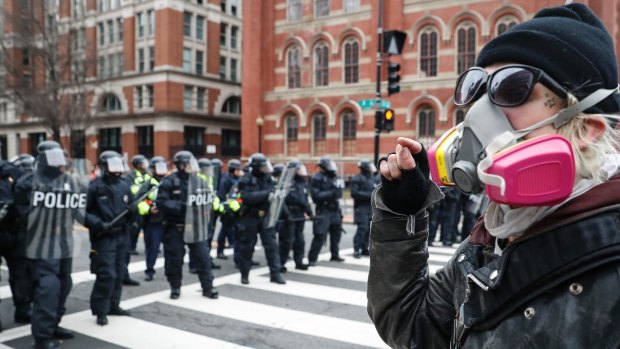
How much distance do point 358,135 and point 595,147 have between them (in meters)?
28.9

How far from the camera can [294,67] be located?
32281mm

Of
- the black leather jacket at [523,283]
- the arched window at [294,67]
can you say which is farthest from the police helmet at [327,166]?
the arched window at [294,67]

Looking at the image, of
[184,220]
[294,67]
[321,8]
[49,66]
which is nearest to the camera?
[184,220]

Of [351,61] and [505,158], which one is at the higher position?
[351,61]

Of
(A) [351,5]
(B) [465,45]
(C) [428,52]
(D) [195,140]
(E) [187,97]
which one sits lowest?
(D) [195,140]

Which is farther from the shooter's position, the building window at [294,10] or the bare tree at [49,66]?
the building window at [294,10]

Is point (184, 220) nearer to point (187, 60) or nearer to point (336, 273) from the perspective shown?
point (336, 273)

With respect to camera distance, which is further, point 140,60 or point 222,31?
point 222,31

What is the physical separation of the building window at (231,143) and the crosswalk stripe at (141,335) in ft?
125

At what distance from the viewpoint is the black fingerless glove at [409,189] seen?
4.83ft

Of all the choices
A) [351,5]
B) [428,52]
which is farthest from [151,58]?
[428,52]

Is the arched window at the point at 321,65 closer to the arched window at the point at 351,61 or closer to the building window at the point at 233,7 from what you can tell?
the arched window at the point at 351,61

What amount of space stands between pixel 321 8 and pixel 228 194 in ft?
75.4

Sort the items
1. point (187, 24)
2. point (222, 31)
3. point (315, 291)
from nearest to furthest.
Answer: point (315, 291), point (187, 24), point (222, 31)
